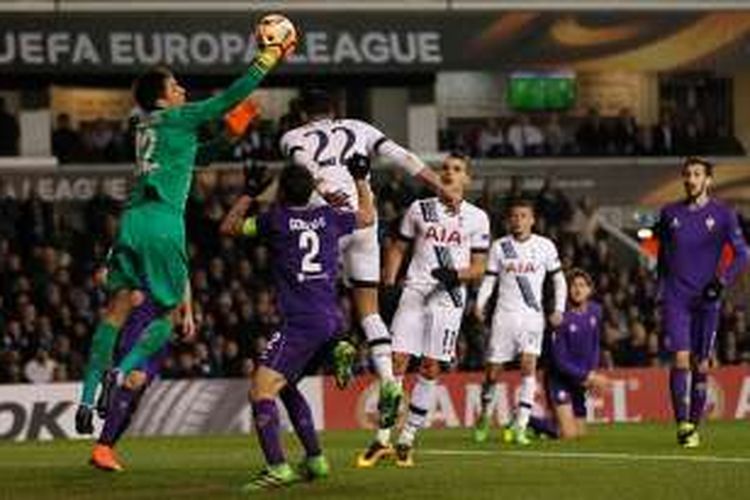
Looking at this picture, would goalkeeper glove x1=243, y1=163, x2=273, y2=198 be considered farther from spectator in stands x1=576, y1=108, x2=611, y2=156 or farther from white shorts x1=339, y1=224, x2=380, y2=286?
spectator in stands x1=576, y1=108, x2=611, y2=156

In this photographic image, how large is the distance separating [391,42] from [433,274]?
52.5 ft

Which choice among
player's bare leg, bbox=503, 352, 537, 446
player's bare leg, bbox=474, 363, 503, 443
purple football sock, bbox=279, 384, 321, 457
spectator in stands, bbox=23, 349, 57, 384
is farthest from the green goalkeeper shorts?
spectator in stands, bbox=23, 349, 57, 384

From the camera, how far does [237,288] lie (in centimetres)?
3109

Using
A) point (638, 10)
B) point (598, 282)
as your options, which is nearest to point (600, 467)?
point (598, 282)

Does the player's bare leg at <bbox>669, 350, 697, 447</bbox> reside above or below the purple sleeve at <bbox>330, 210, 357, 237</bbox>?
below

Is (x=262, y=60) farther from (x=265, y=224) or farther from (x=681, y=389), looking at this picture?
(x=681, y=389)

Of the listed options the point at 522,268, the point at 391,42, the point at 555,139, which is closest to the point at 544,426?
the point at 522,268

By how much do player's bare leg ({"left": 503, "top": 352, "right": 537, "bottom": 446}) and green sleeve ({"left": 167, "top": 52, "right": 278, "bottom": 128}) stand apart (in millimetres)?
7765

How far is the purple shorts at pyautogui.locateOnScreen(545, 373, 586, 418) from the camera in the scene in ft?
78.8

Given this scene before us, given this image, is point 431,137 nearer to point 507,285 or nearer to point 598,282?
point 598,282

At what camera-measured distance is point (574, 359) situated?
79.8 feet

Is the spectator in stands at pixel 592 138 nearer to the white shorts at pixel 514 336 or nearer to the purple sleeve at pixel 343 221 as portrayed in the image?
the white shorts at pixel 514 336

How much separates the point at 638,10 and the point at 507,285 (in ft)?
44.0

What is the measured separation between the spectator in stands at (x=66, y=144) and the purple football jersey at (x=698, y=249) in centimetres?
1702
